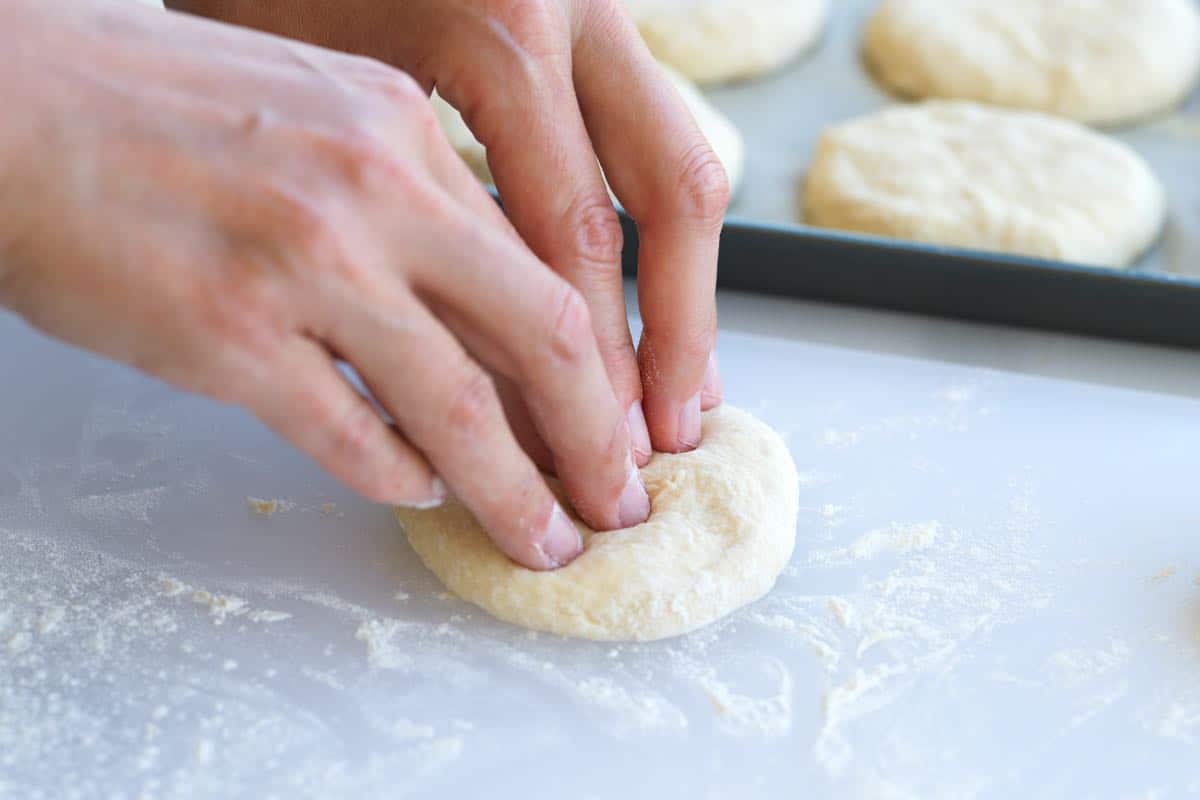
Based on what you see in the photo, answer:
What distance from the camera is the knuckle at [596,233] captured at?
4.14 ft

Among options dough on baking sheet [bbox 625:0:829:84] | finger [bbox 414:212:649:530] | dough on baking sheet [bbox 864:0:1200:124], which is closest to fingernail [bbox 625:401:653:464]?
finger [bbox 414:212:649:530]

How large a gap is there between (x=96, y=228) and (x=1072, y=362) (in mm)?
1400

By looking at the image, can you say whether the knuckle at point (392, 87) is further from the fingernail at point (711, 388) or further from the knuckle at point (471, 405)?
the fingernail at point (711, 388)

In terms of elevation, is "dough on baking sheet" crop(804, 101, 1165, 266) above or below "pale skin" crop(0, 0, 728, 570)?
below

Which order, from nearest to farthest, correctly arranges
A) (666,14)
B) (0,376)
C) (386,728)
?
1. (386,728)
2. (0,376)
3. (666,14)

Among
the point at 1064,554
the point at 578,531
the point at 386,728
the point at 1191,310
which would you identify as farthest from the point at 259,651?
the point at 1191,310

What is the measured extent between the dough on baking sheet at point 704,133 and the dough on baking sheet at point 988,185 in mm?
145

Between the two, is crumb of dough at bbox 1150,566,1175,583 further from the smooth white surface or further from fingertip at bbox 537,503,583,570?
fingertip at bbox 537,503,583,570

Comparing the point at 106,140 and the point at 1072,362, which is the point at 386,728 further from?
the point at 1072,362

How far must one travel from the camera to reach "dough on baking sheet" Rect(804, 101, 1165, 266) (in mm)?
2020

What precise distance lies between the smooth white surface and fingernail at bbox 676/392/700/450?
0.17 metres

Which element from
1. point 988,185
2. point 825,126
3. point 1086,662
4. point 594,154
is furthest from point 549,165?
point 825,126

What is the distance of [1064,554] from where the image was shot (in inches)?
56.4

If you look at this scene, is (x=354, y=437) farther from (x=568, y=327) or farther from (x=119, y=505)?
(x=119, y=505)
